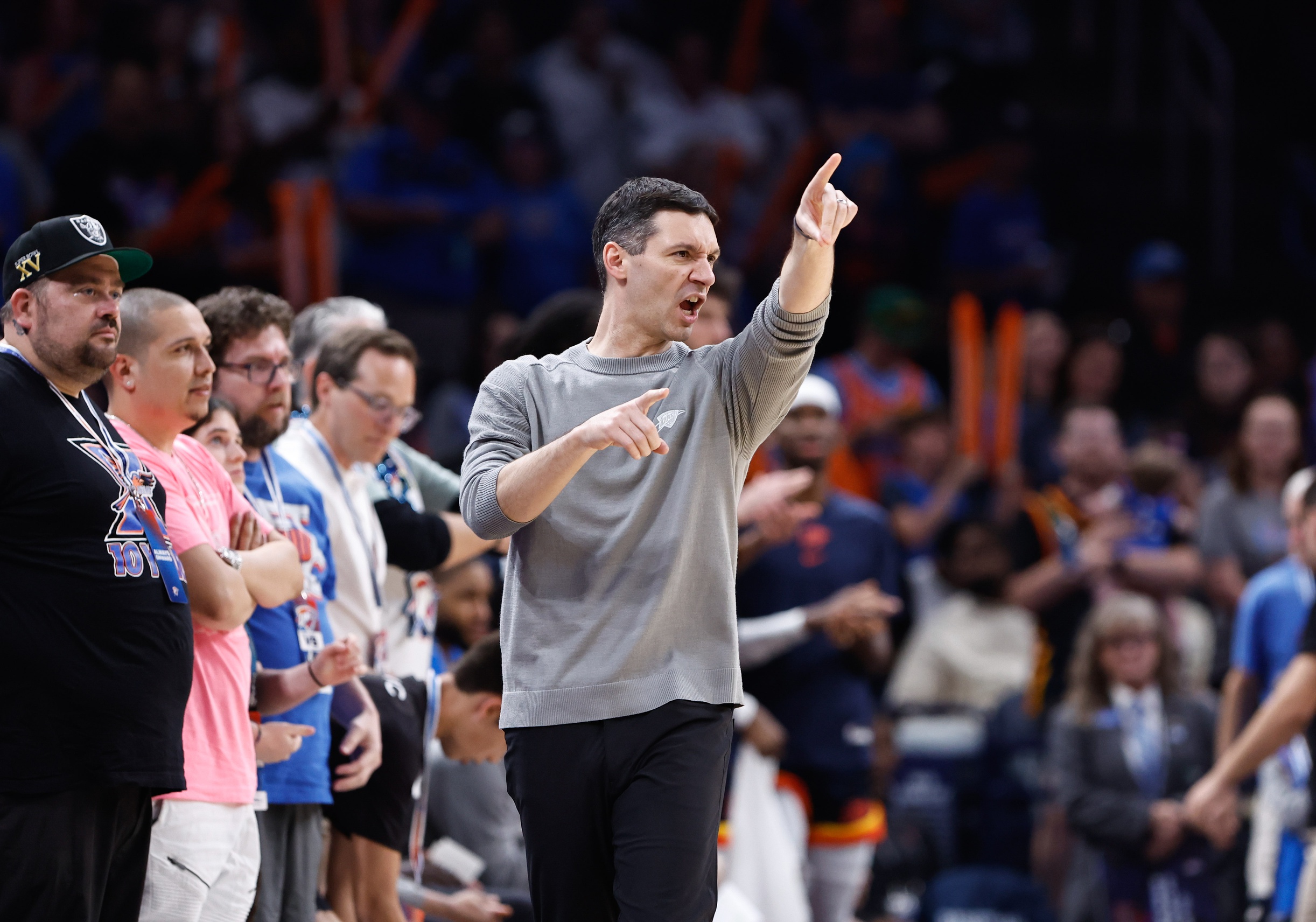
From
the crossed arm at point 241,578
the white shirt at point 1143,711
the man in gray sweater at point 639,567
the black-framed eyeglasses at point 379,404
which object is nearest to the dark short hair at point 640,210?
the man in gray sweater at point 639,567

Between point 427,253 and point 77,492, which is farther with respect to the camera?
point 427,253

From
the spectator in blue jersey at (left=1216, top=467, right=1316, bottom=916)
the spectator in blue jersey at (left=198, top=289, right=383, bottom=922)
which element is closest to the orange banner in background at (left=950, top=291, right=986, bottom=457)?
the spectator in blue jersey at (left=1216, top=467, right=1316, bottom=916)

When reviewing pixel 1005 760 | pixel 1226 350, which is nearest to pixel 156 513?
pixel 1005 760

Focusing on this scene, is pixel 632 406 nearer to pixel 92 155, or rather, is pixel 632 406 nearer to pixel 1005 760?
pixel 1005 760

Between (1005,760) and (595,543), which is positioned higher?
(595,543)

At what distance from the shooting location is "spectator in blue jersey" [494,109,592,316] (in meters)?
9.70

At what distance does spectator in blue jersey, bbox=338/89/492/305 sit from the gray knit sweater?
6.07m

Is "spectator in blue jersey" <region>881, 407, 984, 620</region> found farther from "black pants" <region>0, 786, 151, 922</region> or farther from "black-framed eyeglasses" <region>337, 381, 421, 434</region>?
"black pants" <region>0, 786, 151, 922</region>

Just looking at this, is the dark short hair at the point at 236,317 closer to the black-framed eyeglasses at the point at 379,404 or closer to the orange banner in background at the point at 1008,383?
the black-framed eyeglasses at the point at 379,404

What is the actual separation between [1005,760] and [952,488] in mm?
1660

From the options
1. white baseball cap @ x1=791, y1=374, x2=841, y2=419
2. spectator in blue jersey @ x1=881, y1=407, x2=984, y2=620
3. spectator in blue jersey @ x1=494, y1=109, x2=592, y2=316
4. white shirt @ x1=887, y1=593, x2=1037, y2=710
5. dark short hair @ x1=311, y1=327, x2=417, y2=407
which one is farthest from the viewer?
spectator in blue jersey @ x1=494, y1=109, x2=592, y2=316

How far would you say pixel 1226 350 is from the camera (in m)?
9.73

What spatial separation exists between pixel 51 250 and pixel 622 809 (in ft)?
5.60

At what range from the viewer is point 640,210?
3.44 meters
